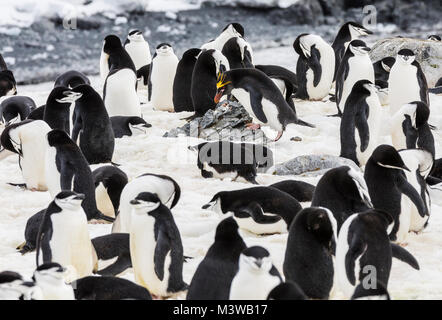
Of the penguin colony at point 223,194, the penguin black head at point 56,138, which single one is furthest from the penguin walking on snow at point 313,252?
the penguin black head at point 56,138

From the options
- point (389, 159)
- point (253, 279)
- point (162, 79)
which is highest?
point (389, 159)

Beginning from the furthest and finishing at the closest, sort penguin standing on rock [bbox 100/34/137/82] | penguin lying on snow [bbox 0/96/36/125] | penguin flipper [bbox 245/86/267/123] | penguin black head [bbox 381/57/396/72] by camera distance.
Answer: penguin black head [bbox 381/57/396/72] < penguin standing on rock [bbox 100/34/137/82] < penguin lying on snow [bbox 0/96/36/125] < penguin flipper [bbox 245/86/267/123]

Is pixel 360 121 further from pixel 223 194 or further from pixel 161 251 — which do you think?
pixel 161 251

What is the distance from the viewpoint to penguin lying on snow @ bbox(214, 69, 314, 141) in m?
7.71

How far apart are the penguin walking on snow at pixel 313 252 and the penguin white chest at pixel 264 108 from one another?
3.62 m

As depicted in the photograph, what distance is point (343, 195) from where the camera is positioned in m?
4.74

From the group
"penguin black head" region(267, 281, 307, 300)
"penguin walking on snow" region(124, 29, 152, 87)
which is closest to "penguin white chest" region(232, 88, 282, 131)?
"penguin walking on snow" region(124, 29, 152, 87)

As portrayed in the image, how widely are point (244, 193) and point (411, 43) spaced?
5616 millimetres

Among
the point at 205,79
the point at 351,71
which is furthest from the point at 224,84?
the point at 351,71

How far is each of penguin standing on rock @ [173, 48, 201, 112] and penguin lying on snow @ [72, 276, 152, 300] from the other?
16.7 ft

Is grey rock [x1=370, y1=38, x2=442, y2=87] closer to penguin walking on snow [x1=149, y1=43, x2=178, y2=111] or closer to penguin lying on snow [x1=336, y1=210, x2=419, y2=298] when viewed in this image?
penguin walking on snow [x1=149, y1=43, x2=178, y2=111]

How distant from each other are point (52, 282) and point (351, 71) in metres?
5.28

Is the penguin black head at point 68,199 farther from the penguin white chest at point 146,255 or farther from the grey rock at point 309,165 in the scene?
the grey rock at point 309,165
